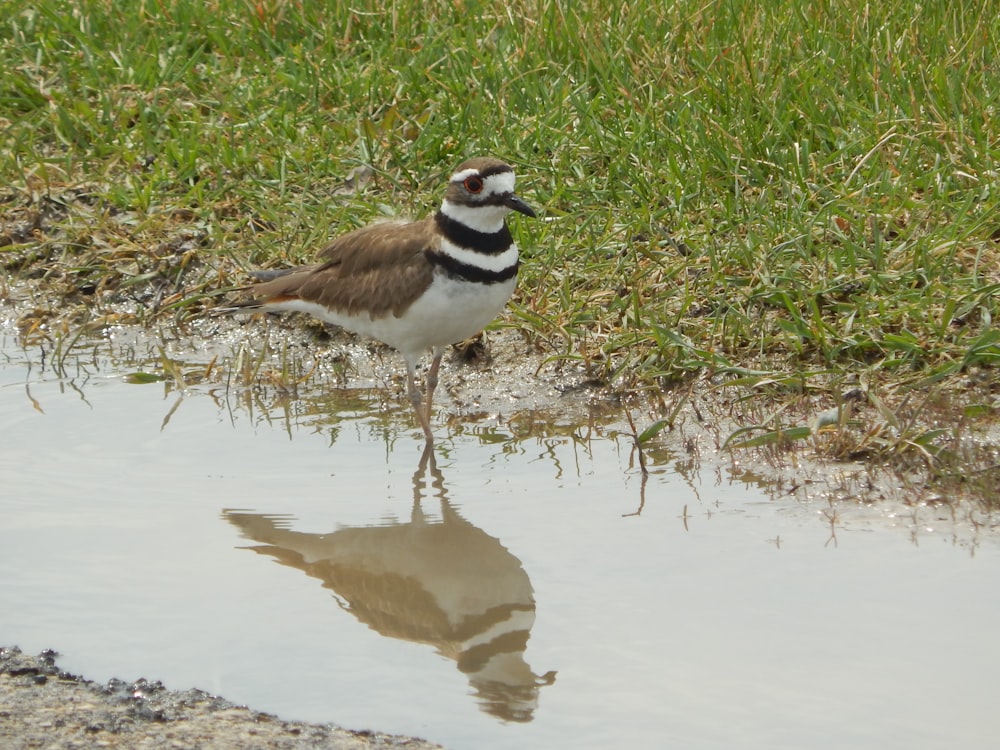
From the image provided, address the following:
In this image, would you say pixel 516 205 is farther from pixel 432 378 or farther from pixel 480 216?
pixel 432 378

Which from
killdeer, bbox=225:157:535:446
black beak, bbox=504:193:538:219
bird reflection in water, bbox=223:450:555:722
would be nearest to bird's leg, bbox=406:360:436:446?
killdeer, bbox=225:157:535:446

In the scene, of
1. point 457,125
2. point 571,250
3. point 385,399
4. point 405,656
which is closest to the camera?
point 405,656

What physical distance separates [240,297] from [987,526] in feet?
11.6

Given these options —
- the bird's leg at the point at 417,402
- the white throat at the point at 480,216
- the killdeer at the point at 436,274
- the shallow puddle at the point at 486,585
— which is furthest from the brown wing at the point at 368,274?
the shallow puddle at the point at 486,585

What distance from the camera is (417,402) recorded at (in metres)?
5.84

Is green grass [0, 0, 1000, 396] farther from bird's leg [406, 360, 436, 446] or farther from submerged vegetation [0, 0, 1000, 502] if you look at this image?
bird's leg [406, 360, 436, 446]

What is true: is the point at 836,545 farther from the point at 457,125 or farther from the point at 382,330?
the point at 457,125

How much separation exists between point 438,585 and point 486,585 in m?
0.16

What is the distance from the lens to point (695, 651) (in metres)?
3.69

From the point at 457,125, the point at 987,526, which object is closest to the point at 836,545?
the point at 987,526

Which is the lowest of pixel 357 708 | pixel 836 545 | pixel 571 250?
pixel 357 708

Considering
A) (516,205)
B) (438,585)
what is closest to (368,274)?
(516,205)

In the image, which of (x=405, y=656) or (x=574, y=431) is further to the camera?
(x=574, y=431)

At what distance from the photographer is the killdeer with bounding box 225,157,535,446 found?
18.3ft
